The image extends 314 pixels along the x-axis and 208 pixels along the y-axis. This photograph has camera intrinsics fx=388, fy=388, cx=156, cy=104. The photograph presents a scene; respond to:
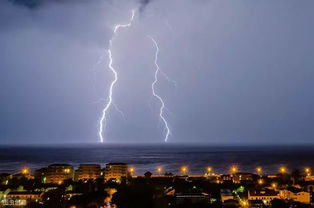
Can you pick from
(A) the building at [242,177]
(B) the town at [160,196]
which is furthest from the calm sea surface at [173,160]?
(B) the town at [160,196]

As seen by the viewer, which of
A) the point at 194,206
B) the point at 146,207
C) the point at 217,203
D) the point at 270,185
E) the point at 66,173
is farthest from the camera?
the point at 66,173

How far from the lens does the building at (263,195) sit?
2412 cm

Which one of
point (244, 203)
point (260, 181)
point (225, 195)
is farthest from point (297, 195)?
point (260, 181)

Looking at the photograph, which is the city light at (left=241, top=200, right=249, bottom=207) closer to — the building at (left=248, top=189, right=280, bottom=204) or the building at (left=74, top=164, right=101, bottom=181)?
the building at (left=248, top=189, right=280, bottom=204)

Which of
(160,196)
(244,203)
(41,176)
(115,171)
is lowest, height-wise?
(244,203)

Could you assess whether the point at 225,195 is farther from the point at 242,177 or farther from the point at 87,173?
the point at 87,173

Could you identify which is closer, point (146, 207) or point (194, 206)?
point (146, 207)

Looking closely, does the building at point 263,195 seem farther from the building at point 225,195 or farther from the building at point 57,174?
the building at point 57,174

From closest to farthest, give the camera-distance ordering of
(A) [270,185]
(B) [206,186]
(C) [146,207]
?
(C) [146,207], (B) [206,186], (A) [270,185]

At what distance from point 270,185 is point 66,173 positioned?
2018 centimetres

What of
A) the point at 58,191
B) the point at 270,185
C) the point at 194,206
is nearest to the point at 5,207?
the point at 58,191

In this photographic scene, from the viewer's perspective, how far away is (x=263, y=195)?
80.9 ft

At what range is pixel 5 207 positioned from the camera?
72.8 feet

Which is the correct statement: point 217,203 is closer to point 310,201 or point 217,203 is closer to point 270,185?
point 310,201
